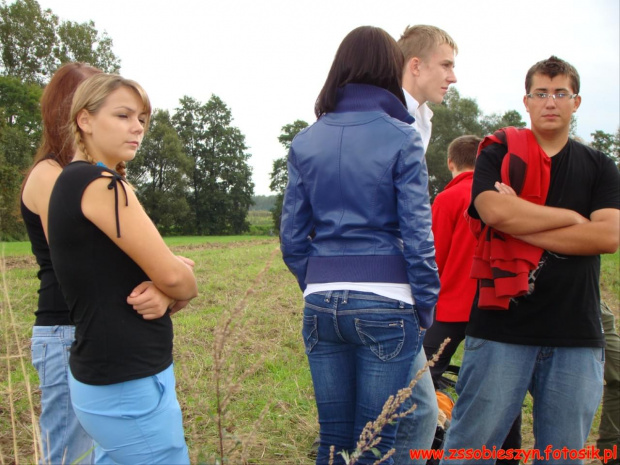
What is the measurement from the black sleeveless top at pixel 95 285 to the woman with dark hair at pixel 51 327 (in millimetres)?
402

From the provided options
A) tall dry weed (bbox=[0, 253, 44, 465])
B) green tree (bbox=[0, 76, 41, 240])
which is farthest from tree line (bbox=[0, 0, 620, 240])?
tall dry weed (bbox=[0, 253, 44, 465])

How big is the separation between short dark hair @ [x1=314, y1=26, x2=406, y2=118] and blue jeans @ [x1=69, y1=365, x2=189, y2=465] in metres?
1.39

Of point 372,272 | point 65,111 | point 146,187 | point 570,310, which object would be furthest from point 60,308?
point 146,187

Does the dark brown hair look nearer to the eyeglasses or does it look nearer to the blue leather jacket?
the blue leather jacket

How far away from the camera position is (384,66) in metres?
2.48

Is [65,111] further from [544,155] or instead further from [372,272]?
→ [544,155]

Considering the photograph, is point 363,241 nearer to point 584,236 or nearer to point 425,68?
point 584,236

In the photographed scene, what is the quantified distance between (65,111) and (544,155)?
2072mm

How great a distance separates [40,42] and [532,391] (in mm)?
48270

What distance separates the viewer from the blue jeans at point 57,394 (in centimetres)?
221

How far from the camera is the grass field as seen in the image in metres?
1.84

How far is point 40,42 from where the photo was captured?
4356 centimetres

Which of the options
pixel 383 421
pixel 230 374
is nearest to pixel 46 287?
pixel 230 374

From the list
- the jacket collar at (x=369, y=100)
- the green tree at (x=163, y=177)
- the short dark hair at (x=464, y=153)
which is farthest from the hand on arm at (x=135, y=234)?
the green tree at (x=163, y=177)
